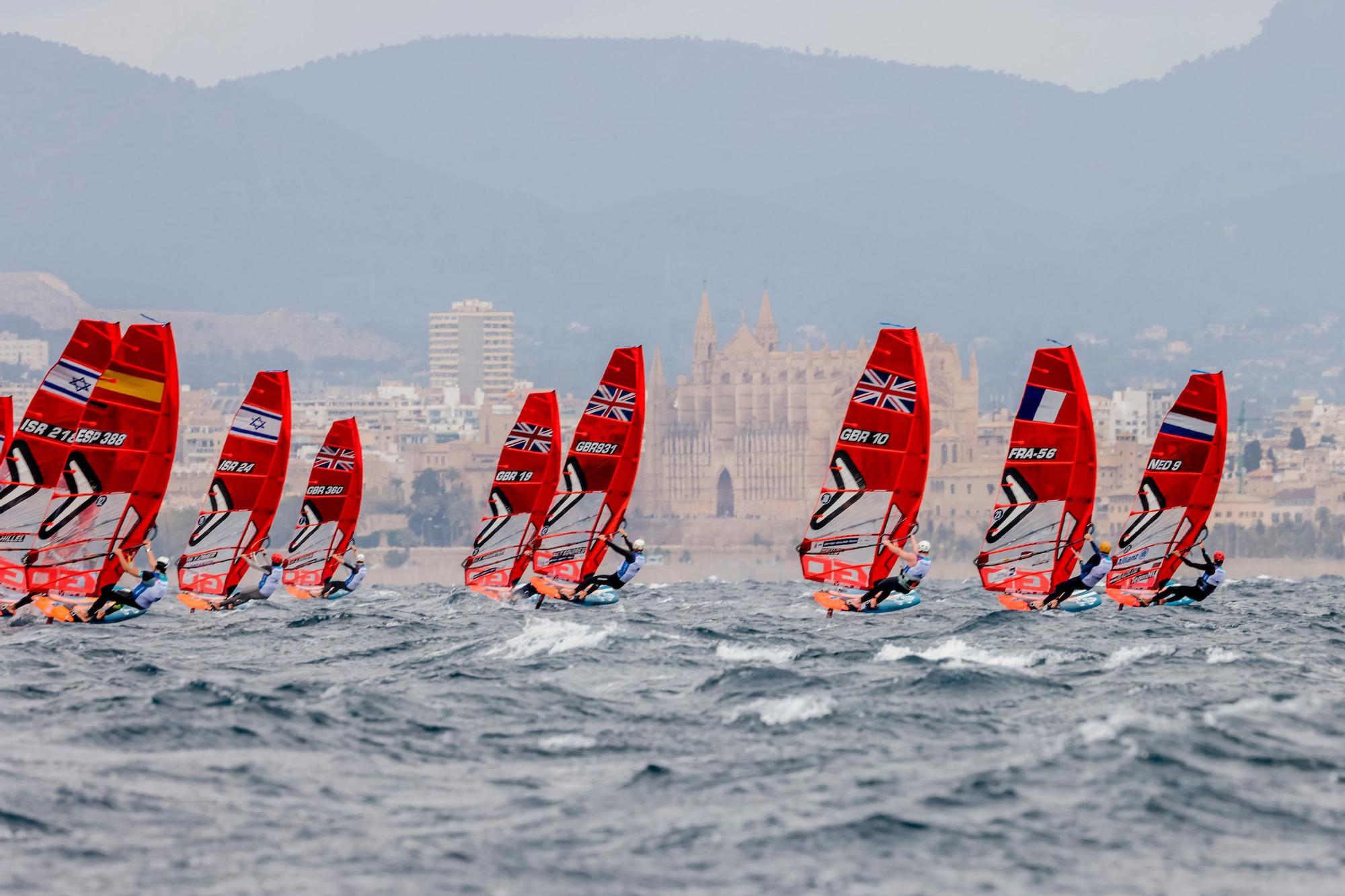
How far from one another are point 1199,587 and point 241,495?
19203 mm

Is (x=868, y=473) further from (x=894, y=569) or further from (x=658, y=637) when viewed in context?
(x=658, y=637)

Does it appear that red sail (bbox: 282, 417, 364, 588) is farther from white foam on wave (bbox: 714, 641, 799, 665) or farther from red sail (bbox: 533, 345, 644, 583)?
white foam on wave (bbox: 714, 641, 799, 665)

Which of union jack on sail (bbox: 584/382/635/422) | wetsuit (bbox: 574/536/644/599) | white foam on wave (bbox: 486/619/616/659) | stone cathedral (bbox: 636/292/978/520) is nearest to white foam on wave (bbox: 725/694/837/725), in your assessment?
white foam on wave (bbox: 486/619/616/659)

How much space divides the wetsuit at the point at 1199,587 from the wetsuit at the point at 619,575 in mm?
10341

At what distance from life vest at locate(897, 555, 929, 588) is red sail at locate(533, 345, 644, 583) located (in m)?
8.00

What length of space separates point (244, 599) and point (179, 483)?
5269 inches

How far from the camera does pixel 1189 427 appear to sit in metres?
42.6

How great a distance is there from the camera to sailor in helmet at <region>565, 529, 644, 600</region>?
42.0 metres

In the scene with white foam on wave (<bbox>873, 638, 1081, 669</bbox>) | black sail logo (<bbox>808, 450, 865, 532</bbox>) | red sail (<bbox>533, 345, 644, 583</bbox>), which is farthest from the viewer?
red sail (<bbox>533, 345, 644, 583</bbox>)

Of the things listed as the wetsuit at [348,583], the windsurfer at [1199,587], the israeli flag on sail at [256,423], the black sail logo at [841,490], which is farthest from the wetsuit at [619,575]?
the windsurfer at [1199,587]

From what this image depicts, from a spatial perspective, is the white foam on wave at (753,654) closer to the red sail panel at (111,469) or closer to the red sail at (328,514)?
the red sail panel at (111,469)

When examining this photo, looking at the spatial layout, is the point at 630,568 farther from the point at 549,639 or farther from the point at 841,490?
the point at 549,639

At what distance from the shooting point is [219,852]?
18438 mm

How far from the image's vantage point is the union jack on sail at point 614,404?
4497cm
